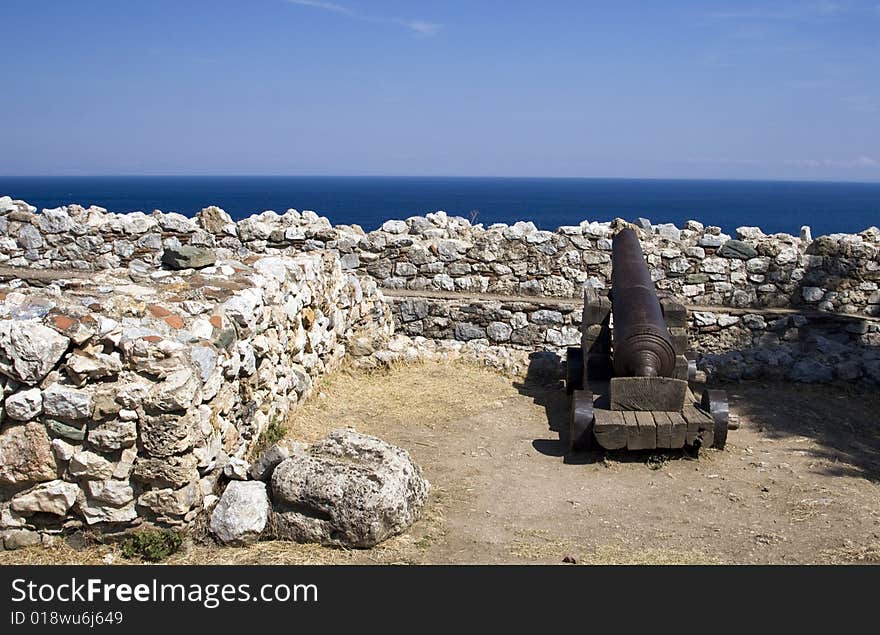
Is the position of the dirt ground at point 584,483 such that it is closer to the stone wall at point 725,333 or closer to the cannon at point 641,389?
the cannon at point 641,389

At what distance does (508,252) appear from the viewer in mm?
12289

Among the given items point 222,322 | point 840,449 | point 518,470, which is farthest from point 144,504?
point 840,449

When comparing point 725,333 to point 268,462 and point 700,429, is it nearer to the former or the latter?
point 700,429

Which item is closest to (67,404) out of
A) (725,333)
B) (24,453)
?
(24,453)

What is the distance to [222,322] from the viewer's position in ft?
20.4

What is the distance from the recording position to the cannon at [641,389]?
23.4ft

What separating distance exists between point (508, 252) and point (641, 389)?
530 centimetres

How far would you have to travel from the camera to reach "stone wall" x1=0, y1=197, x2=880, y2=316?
11.7m

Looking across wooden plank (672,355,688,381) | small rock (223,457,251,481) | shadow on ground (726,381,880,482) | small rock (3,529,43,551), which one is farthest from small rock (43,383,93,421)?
shadow on ground (726,381,880,482)

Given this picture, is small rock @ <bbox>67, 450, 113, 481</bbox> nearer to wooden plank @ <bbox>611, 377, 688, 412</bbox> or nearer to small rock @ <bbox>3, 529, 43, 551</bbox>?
small rock @ <bbox>3, 529, 43, 551</bbox>

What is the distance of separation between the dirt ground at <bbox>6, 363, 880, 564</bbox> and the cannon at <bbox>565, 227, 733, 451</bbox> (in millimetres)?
278

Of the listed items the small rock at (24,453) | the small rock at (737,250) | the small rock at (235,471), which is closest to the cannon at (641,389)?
the small rock at (235,471)

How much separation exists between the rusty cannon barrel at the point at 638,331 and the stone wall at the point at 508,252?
3.43 m

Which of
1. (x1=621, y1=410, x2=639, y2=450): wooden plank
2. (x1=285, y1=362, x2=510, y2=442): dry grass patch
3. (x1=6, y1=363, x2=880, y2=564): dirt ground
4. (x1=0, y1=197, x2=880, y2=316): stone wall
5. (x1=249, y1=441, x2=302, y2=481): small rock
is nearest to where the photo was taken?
(x1=6, y1=363, x2=880, y2=564): dirt ground
